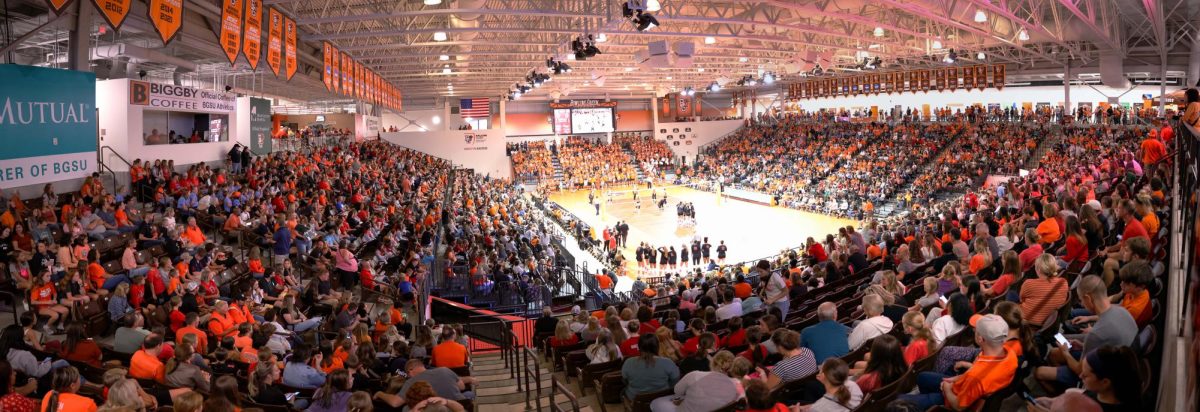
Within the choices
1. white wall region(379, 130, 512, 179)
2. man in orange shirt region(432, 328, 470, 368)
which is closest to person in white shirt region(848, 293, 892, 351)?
man in orange shirt region(432, 328, 470, 368)

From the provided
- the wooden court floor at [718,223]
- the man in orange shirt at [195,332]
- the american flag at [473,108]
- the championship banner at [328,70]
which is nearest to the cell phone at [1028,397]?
the man in orange shirt at [195,332]

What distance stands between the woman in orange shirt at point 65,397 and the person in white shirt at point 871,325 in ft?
18.3

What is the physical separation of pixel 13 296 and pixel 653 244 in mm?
20780

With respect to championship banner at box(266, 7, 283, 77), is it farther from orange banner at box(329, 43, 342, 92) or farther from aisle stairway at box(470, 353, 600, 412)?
aisle stairway at box(470, 353, 600, 412)

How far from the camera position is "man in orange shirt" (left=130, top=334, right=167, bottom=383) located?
6.10 metres

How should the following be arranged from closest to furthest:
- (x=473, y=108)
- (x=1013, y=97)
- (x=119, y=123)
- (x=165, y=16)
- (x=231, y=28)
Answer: (x=165, y=16)
(x=231, y=28)
(x=119, y=123)
(x=1013, y=97)
(x=473, y=108)

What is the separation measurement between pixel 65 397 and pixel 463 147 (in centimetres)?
4325

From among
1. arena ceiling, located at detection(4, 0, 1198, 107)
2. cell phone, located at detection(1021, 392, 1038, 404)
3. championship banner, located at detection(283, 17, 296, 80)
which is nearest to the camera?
cell phone, located at detection(1021, 392, 1038, 404)

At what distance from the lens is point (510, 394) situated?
772 centimetres

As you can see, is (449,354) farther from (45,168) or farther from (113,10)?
(45,168)

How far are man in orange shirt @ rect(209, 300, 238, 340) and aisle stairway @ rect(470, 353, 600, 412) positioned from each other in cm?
258

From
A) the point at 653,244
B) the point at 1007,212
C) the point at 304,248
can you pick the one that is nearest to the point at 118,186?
the point at 304,248

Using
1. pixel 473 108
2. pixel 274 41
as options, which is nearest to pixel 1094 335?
pixel 274 41

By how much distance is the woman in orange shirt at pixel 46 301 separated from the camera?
7871 millimetres
